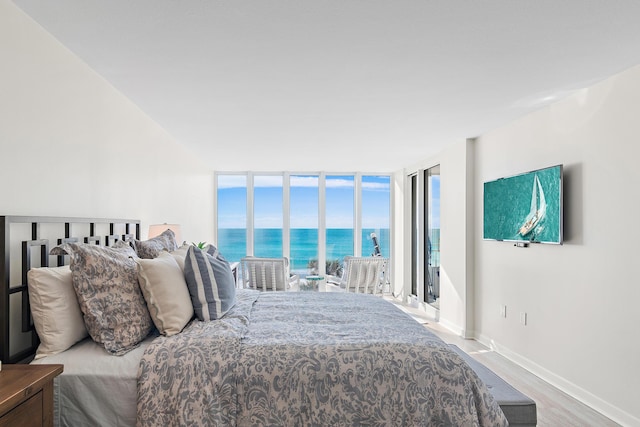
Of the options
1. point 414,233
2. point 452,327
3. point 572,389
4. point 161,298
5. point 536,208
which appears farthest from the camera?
point 414,233

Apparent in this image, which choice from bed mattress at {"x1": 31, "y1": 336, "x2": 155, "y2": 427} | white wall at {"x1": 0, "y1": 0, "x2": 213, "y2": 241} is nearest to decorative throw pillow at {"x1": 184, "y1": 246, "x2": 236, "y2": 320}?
bed mattress at {"x1": 31, "y1": 336, "x2": 155, "y2": 427}

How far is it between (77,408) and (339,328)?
1.38 metres

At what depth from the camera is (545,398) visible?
3.33m

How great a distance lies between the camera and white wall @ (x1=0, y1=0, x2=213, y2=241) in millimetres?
2113

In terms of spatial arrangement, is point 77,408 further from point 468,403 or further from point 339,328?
point 468,403

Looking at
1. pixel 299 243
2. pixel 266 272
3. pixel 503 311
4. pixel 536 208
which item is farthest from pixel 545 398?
pixel 299 243

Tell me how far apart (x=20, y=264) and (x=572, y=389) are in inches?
159

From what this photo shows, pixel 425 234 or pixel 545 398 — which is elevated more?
pixel 425 234

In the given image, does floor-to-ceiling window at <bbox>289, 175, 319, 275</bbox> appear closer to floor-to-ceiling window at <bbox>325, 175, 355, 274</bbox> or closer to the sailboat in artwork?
floor-to-ceiling window at <bbox>325, 175, 355, 274</bbox>

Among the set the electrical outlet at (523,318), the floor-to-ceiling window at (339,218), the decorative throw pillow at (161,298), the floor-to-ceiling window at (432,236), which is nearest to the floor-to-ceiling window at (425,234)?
the floor-to-ceiling window at (432,236)

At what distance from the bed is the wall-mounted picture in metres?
2.13

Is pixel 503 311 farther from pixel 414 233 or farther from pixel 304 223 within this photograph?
Answer: pixel 304 223

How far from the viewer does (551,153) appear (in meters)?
3.78

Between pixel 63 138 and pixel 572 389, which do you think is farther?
pixel 572 389
